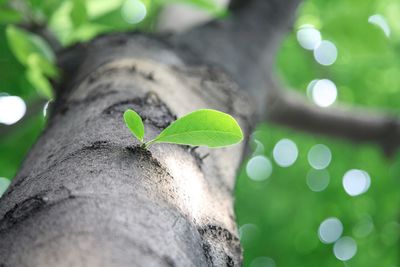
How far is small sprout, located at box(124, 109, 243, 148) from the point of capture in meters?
0.77

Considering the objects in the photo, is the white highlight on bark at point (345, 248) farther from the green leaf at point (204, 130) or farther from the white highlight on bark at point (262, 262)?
the green leaf at point (204, 130)

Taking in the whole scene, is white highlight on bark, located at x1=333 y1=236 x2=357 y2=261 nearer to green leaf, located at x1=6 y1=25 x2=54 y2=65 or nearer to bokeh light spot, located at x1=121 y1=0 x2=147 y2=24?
bokeh light spot, located at x1=121 y1=0 x2=147 y2=24

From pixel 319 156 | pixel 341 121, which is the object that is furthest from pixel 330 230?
pixel 341 121

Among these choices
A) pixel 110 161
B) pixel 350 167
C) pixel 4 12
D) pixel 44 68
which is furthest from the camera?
pixel 350 167

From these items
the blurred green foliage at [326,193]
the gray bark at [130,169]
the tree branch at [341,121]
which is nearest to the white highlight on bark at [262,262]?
the blurred green foliage at [326,193]

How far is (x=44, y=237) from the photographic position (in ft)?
1.94

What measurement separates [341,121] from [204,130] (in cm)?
174

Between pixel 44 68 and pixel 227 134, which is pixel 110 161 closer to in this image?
pixel 227 134

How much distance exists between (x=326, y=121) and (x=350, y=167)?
1.61 meters

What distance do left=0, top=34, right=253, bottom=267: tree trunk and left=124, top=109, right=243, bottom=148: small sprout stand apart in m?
0.03

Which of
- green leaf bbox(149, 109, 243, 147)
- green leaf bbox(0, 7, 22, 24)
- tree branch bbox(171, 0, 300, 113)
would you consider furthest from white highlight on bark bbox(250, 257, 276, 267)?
green leaf bbox(149, 109, 243, 147)

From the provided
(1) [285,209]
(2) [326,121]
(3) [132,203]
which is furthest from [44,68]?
(1) [285,209]

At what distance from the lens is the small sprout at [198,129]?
771 mm

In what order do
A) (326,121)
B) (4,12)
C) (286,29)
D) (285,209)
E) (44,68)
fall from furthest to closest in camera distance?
(285,209), (326,121), (286,29), (4,12), (44,68)
